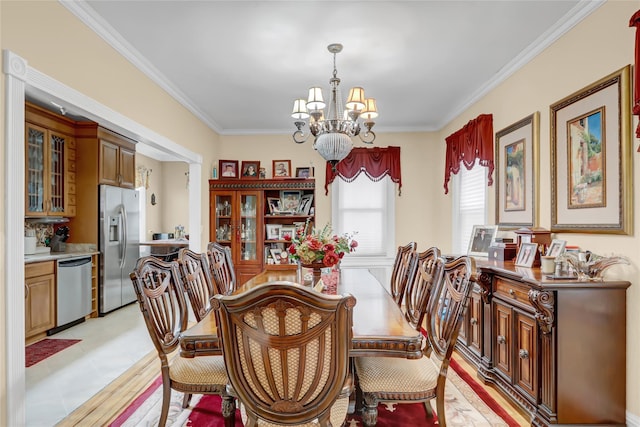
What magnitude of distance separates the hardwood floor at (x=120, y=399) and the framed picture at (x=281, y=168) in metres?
3.24

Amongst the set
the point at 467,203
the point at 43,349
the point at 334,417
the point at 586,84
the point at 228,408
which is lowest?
the point at 43,349

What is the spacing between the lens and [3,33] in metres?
2.01

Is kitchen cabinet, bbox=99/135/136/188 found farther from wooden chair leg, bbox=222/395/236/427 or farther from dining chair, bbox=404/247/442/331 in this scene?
dining chair, bbox=404/247/442/331

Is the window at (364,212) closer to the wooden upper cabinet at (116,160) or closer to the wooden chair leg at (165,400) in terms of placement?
the wooden upper cabinet at (116,160)

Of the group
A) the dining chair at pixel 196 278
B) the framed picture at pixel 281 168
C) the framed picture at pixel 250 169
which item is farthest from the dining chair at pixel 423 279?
the framed picture at pixel 250 169

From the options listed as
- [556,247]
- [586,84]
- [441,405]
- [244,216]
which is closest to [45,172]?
[244,216]

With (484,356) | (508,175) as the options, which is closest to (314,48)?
(508,175)

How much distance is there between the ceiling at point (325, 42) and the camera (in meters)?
2.58

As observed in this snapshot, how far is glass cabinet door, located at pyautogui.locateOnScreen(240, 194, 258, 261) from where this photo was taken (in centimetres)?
556

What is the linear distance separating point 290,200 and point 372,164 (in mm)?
1357

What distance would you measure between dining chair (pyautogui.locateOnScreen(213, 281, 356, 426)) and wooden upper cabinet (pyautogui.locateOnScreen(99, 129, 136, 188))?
4.52 metres

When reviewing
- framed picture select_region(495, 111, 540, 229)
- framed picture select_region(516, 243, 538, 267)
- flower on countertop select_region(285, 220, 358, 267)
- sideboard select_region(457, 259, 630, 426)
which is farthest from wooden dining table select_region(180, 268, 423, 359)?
framed picture select_region(495, 111, 540, 229)

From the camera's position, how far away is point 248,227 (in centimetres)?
562

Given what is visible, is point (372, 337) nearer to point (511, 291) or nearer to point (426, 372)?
point (426, 372)
